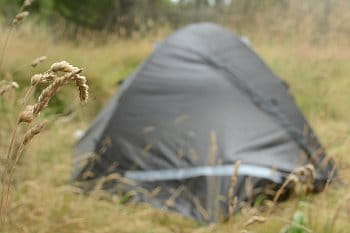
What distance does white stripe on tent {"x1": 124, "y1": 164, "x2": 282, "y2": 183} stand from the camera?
3277mm

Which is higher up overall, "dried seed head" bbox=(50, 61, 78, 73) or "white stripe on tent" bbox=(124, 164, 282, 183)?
"dried seed head" bbox=(50, 61, 78, 73)

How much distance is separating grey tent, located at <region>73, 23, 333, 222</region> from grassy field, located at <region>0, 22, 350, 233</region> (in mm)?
171

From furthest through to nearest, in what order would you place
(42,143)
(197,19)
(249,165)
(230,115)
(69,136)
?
(197,19) → (69,136) → (42,143) → (230,115) → (249,165)

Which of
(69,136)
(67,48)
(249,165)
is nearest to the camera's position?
(249,165)

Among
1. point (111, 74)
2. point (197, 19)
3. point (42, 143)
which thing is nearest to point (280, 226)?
point (42, 143)

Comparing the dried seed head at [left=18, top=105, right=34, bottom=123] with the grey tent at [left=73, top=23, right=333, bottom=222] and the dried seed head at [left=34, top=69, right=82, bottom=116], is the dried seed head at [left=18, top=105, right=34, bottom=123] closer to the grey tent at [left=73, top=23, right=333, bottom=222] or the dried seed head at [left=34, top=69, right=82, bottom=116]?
the dried seed head at [left=34, top=69, right=82, bottom=116]

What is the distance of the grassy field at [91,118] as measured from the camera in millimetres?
2324

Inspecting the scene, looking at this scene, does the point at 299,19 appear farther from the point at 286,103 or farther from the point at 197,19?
the point at 286,103

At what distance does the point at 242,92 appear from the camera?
3.64 metres

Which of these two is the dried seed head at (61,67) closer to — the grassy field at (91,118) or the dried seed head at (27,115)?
the dried seed head at (27,115)

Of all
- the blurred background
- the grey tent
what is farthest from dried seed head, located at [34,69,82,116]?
the blurred background

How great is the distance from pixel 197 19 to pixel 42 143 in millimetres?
7774

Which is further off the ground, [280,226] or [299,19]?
[299,19]

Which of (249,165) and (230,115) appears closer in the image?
(249,165)
